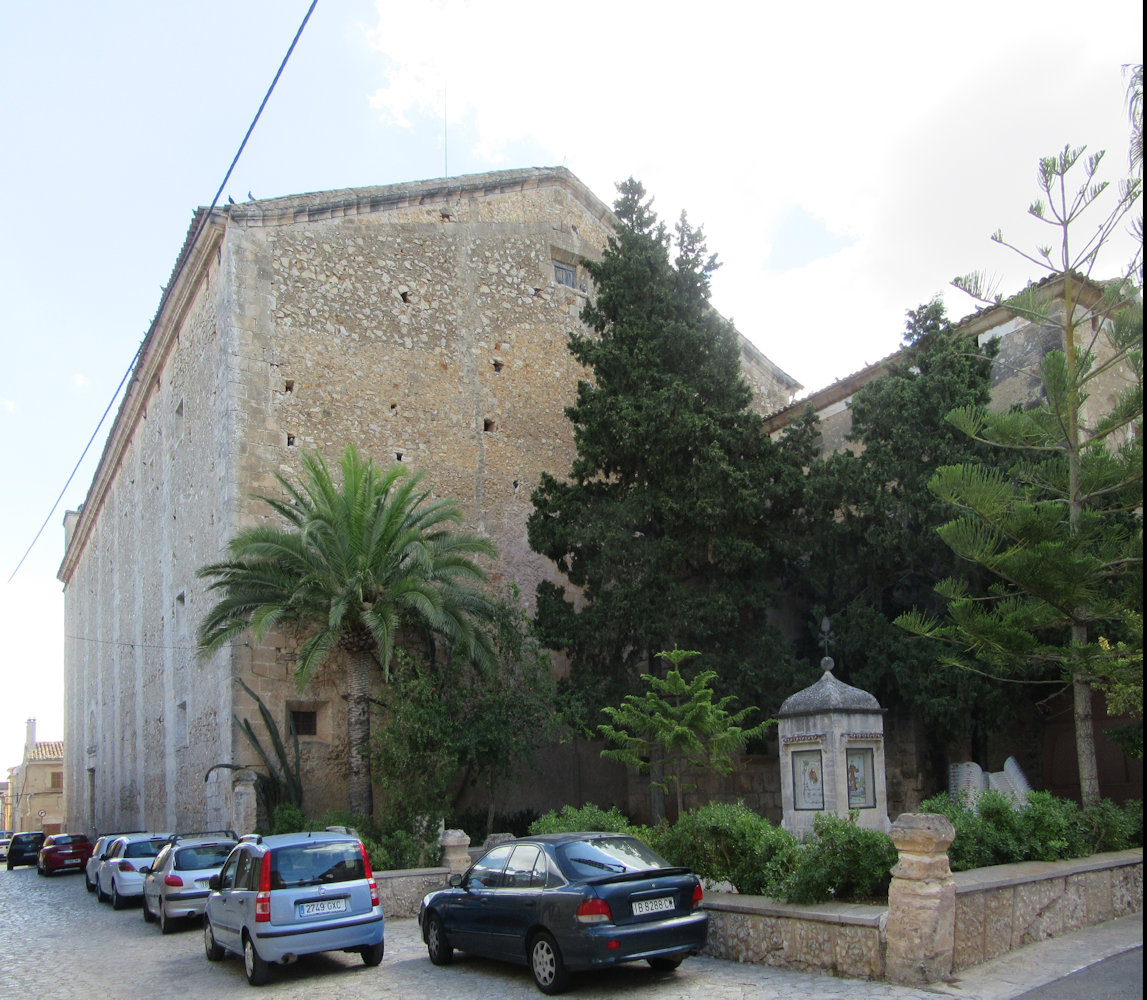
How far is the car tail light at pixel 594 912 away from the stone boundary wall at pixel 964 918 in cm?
155

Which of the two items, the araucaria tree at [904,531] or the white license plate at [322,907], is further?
the araucaria tree at [904,531]

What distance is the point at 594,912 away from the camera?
743 cm

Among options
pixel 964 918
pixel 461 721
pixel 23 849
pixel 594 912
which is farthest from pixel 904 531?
pixel 23 849

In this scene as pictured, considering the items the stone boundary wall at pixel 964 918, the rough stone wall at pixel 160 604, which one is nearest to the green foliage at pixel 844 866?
the stone boundary wall at pixel 964 918

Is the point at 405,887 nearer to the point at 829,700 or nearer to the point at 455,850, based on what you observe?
the point at 455,850

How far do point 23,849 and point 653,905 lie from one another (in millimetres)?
32374

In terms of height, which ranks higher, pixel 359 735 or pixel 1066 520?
pixel 1066 520

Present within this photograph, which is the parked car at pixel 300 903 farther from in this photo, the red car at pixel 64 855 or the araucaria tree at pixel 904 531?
the red car at pixel 64 855

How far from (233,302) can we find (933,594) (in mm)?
14216

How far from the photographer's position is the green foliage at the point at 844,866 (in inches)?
321

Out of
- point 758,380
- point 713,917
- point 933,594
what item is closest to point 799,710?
point 713,917

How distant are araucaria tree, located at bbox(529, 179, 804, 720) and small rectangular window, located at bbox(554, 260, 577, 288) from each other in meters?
5.08

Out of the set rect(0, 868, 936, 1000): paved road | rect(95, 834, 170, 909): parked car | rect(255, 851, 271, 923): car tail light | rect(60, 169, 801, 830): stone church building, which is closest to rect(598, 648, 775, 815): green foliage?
rect(0, 868, 936, 1000): paved road

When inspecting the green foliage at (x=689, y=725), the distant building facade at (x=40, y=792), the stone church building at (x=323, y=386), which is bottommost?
the distant building facade at (x=40, y=792)
